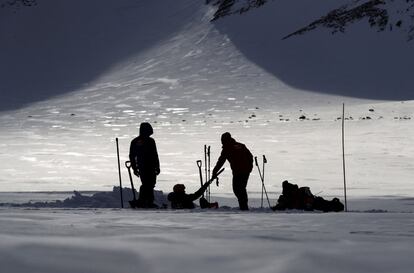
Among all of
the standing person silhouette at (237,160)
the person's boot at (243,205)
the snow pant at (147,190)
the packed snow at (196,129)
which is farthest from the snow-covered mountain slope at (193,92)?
the snow pant at (147,190)

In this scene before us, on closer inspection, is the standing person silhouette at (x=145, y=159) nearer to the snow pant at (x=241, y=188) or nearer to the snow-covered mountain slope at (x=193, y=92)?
the snow pant at (x=241, y=188)

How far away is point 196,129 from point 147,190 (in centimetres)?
2899

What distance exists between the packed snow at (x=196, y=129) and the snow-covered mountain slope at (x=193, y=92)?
0.17 meters

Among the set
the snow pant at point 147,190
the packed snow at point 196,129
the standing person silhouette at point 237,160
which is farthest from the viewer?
the standing person silhouette at point 237,160

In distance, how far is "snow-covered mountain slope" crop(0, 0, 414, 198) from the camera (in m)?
23.5

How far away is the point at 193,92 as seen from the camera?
2662 inches

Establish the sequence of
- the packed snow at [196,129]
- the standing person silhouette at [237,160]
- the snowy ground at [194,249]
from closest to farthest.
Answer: the snowy ground at [194,249] → the packed snow at [196,129] → the standing person silhouette at [237,160]

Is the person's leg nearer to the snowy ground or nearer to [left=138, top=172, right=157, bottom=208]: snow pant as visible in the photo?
[left=138, top=172, right=157, bottom=208]: snow pant

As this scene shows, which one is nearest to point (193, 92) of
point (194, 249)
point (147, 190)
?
point (147, 190)

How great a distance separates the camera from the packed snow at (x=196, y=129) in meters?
4.54

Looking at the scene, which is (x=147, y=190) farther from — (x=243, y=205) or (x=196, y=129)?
(x=196, y=129)

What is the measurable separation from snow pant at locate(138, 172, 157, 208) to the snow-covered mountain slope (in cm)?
502

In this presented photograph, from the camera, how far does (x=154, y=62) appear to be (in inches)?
3241

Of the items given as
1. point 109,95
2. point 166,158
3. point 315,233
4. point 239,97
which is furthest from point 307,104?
point 315,233
